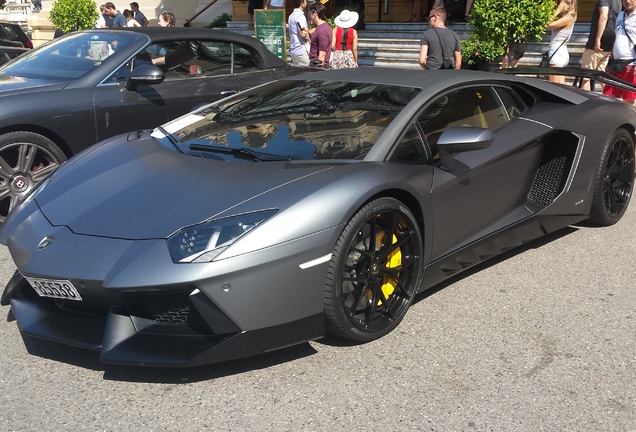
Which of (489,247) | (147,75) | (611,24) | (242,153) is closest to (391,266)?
(489,247)

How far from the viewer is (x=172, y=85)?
6184 mm

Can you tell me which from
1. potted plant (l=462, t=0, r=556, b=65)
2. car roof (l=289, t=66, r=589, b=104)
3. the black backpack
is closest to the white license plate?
car roof (l=289, t=66, r=589, b=104)

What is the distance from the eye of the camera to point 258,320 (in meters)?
2.98

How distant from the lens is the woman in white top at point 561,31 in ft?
28.7

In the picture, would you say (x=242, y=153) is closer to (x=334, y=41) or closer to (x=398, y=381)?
(x=398, y=381)

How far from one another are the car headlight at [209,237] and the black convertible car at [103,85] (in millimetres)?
2752

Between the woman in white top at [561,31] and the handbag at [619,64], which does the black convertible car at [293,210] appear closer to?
the handbag at [619,64]

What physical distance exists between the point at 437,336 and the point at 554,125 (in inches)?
68.9

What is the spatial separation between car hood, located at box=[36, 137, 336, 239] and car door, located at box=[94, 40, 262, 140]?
185 cm

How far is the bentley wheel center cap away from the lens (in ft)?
17.2

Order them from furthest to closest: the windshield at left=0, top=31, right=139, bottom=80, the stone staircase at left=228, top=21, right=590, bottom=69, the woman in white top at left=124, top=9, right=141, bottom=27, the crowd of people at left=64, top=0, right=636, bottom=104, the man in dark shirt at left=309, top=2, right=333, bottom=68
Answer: the woman in white top at left=124, top=9, right=141, bottom=27 → the stone staircase at left=228, top=21, right=590, bottom=69 → the man in dark shirt at left=309, top=2, right=333, bottom=68 → the crowd of people at left=64, top=0, right=636, bottom=104 → the windshield at left=0, top=31, right=139, bottom=80

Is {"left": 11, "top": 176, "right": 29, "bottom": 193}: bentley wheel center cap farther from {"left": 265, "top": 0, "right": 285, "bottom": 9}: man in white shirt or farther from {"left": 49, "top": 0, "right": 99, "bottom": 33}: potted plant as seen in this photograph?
{"left": 49, "top": 0, "right": 99, "bottom": 33}: potted plant

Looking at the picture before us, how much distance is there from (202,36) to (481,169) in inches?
138

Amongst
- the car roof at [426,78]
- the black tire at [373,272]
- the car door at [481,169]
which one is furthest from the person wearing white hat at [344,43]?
the black tire at [373,272]
